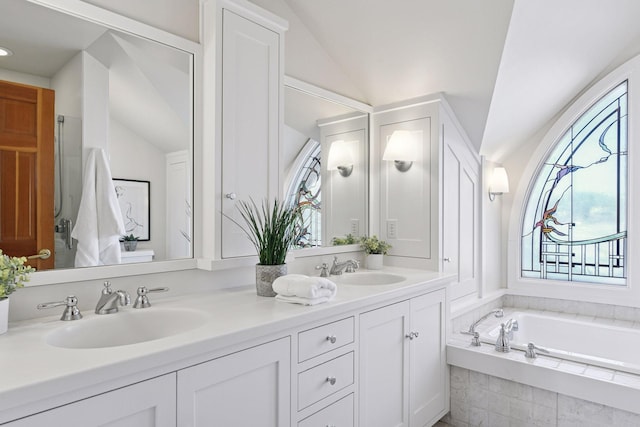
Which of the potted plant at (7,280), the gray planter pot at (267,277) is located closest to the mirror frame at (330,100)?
the gray planter pot at (267,277)

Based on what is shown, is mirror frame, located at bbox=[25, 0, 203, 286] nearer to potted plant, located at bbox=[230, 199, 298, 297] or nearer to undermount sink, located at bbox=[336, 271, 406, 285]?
potted plant, located at bbox=[230, 199, 298, 297]

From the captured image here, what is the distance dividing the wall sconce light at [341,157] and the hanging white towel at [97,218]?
1.39 m

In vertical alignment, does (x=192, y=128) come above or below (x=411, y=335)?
above

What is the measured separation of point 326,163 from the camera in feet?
8.36

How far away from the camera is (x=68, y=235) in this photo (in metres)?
1.42

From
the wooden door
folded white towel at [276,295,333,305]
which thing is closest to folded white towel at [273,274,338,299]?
folded white towel at [276,295,333,305]

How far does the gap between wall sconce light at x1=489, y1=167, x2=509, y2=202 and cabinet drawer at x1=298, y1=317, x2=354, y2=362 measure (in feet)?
6.99

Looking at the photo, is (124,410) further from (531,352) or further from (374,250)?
(531,352)

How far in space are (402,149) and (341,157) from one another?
16.6 inches

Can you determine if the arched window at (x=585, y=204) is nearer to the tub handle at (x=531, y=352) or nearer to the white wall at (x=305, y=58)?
the tub handle at (x=531, y=352)

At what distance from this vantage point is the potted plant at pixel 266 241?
1.73m

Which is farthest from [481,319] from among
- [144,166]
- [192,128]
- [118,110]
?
[118,110]

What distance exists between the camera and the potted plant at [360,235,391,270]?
104 inches

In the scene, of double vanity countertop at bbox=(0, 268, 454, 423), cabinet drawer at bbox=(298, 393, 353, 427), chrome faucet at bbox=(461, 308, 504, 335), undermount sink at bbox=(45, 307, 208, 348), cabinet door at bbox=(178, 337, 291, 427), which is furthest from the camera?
chrome faucet at bbox=(461, 308, 504, 335)
